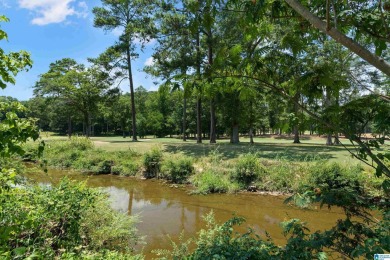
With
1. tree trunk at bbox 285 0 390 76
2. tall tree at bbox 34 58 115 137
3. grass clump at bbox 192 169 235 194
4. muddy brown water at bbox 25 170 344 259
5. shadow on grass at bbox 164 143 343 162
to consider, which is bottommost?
muddy brown water at bbox 25 170 344 259

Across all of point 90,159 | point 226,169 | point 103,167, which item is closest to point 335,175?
point 226,169

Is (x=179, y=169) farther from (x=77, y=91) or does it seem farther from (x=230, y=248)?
(x=77, y=91)

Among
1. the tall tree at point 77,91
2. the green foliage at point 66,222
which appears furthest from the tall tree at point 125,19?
the green foliage at point 66,222

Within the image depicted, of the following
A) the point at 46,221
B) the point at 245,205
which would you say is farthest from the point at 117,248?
the point at 245,205

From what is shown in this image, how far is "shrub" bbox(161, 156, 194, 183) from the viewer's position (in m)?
13.5

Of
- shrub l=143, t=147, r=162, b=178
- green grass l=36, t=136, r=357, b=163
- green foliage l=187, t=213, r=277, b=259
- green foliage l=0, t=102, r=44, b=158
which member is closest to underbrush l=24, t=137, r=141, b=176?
shrub l=143, t=147, r=162, b=178

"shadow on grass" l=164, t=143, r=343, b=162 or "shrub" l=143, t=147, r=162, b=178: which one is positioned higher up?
"shadow on grass" l=164, t=143, r=343, b=162

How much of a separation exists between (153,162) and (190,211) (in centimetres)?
577

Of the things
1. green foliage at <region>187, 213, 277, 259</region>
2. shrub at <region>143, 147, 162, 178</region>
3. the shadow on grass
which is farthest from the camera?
shrub at <region>143, 147, 162, 178</region>

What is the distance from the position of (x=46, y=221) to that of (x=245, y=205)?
7.07m

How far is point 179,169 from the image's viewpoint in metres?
13.6

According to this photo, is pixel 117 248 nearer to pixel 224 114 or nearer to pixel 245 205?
pixel 245 205

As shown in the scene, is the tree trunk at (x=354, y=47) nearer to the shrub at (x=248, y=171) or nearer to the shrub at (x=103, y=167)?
the shrub at (x=248, y=171)

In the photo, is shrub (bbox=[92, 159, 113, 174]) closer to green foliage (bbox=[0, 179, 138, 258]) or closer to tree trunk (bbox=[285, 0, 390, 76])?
green foliage (bbox=[0, 179, 138, 258])
